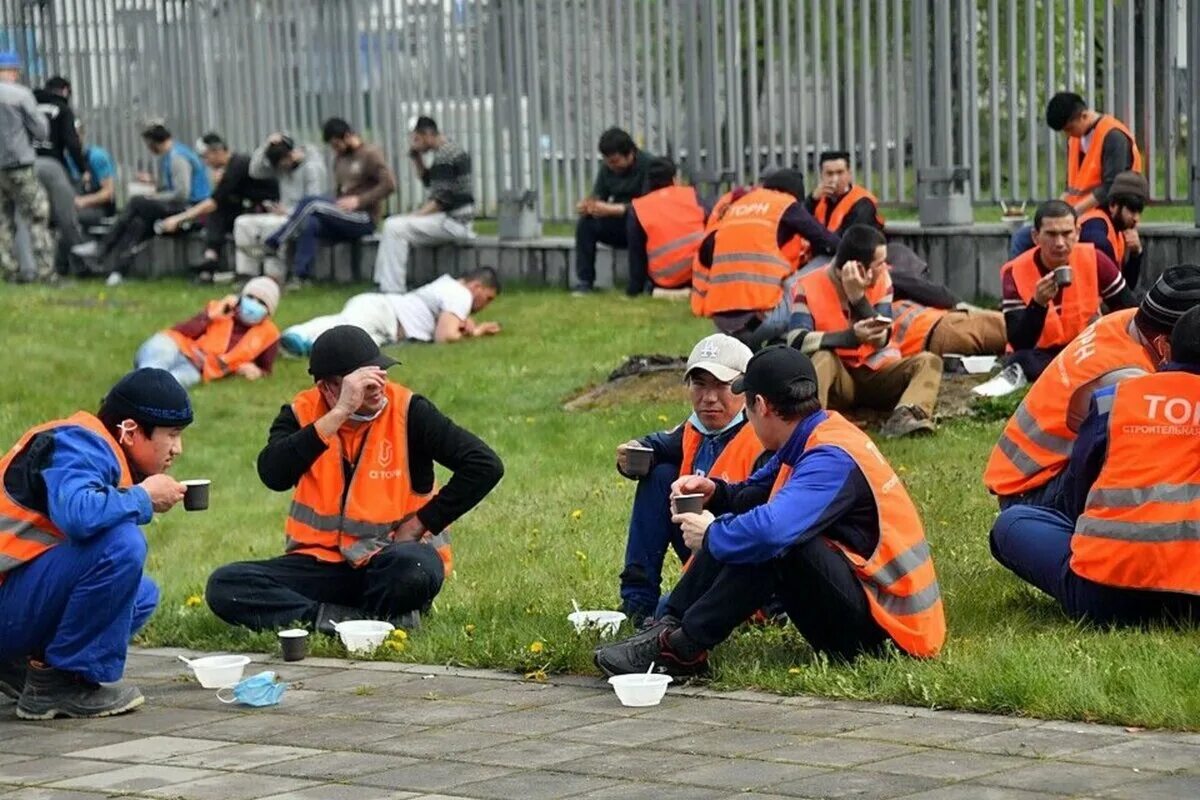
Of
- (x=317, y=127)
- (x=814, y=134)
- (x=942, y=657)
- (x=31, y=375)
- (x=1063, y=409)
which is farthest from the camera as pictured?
(x=317, y=127)

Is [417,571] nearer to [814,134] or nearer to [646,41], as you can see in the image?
[814,134]

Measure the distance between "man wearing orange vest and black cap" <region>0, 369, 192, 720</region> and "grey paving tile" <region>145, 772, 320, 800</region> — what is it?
125 centimetres

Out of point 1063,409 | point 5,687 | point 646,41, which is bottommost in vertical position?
point 5,687

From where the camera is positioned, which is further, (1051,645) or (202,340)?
(202,340)

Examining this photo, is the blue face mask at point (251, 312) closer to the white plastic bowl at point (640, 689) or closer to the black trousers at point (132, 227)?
the black trousers at point (132, 227)

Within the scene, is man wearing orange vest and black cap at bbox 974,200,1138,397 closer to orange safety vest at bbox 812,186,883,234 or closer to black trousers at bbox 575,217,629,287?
orange safety vest at bbox 812,186,883,234

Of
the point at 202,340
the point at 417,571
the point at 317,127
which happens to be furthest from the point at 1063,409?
the point at 317,127

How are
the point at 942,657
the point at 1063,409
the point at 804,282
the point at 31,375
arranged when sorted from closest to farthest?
the point at 942,657
the point at 1063,409
the point at 804,282
the point at 31,375

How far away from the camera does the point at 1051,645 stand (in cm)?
802

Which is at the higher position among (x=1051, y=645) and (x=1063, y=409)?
(x=1063, y=409)

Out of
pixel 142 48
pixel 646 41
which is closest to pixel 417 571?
pixel 646 41

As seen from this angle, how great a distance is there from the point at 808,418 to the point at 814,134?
11420mm

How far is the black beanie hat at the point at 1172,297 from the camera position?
8.66 metres

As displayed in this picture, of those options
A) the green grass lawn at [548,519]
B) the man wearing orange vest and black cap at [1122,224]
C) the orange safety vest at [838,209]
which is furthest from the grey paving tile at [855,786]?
the orange safety vest at [838,209]
